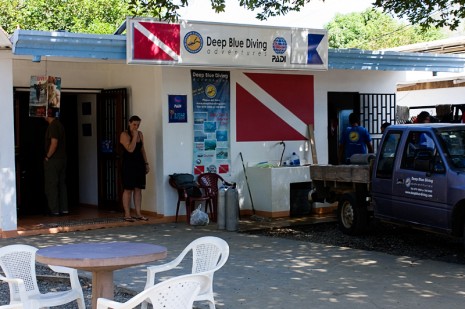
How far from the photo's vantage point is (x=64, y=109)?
16.3 meters

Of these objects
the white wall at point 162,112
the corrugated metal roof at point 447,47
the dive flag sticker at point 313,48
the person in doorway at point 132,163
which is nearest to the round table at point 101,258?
the person in doorway at point 132,163

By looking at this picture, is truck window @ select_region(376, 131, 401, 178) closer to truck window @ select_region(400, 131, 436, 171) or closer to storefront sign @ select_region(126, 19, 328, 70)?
truck window @ select_region(400, 131, 436, 171)

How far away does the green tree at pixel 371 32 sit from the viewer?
47.4m

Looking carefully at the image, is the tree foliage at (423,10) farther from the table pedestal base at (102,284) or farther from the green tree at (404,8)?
the table pedestal base at (102,284)

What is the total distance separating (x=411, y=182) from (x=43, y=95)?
703 centimetres

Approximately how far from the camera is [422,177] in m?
10.2

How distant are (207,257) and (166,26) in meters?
6.86

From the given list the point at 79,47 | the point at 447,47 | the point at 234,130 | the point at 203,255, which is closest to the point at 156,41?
the point at 79,47

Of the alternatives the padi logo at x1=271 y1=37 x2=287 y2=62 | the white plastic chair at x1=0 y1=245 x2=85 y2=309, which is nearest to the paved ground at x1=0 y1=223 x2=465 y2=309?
the white plastic chair at x1=0 y1=245 x2=85 y2=309

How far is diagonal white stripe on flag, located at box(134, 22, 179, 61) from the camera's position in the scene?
40.9 feet

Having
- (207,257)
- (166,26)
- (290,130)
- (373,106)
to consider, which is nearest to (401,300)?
(207,257)

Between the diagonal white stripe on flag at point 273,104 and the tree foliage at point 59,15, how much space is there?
48.4ft

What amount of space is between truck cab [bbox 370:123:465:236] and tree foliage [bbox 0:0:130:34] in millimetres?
19210

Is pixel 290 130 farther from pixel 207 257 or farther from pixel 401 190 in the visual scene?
pixel 207 257
